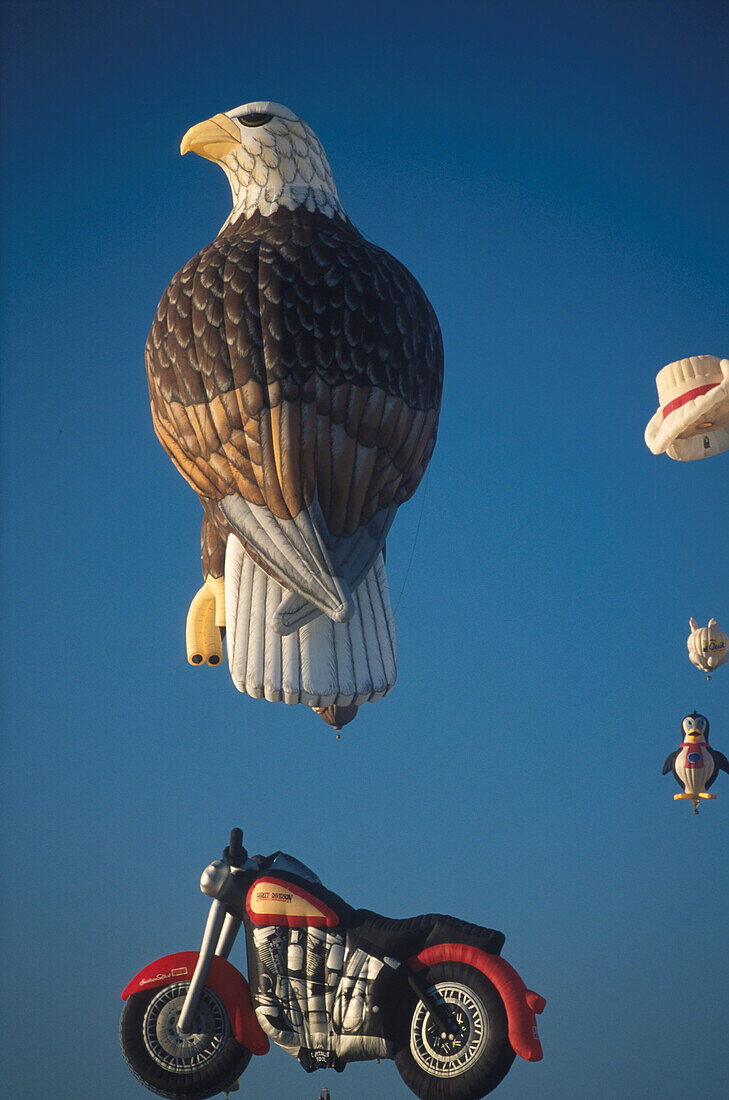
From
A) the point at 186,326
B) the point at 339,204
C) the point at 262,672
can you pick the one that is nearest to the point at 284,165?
the point at 339,204

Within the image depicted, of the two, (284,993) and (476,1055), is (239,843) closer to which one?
(284,993)

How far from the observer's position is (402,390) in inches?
403

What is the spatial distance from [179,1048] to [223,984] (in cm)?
45

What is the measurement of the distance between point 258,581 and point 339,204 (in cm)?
255

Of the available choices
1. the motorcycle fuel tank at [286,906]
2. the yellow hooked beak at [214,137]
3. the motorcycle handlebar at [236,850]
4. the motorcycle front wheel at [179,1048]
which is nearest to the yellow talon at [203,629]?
the motorcycle handlebar at [236,850]

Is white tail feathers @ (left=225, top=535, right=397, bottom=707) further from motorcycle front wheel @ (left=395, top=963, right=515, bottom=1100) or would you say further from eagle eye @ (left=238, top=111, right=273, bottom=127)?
eagle eye @ (left=238, top=111, right=273, bottom=127)

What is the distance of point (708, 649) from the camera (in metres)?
15.7

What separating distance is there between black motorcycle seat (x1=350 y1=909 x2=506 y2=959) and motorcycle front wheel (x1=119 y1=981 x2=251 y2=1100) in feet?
3.31

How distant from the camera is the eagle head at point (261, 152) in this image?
10711 millimetres

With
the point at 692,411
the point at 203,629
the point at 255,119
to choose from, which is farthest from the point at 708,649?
the point at 255,119

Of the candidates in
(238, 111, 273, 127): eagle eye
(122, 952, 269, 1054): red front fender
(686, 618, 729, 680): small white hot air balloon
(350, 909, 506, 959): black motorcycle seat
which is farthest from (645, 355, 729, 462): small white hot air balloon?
(122, 952, 269, 1054): red front fender

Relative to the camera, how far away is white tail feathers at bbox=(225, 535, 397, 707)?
1005cm

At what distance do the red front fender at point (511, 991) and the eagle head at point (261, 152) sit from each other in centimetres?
459

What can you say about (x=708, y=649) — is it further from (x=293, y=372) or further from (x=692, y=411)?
(x=293, y=372)
